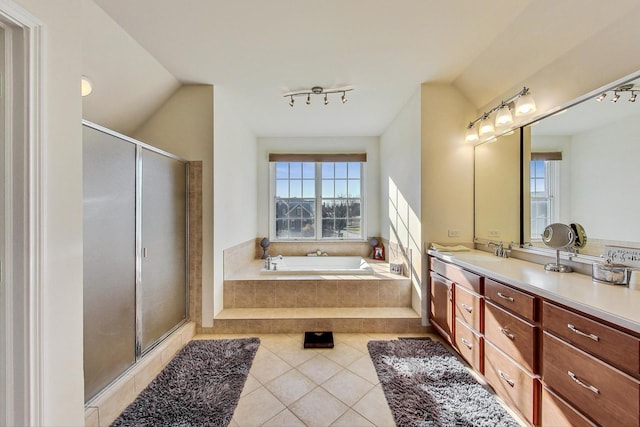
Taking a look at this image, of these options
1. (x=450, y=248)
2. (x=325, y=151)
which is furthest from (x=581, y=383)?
(x=325, y=151)

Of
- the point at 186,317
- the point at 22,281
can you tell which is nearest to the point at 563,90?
the point at 22,281

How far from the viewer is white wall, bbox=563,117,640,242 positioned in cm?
137

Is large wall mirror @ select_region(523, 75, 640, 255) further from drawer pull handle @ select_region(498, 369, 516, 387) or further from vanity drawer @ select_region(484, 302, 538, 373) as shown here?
drawer pull handle @ select_region(498, 369, 516, 387)

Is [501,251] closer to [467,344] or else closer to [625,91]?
[467,344]

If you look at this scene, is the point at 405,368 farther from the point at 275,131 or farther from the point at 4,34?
the point at 275,131

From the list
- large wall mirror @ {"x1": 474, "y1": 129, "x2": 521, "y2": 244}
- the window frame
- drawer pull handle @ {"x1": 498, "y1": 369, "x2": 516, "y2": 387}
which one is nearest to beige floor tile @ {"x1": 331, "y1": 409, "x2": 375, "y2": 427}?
drawer pull handle @ {"x1": 498, "y1": 369, "x2": 516, "y2": 387}

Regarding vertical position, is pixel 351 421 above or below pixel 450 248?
below

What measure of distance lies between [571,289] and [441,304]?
1.13m

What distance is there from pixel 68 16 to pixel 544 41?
9.08 feet

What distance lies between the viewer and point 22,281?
91 cm

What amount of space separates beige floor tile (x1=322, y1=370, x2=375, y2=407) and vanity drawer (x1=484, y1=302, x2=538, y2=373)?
924 mm

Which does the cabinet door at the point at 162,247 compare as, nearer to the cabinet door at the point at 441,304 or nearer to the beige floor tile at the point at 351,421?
the beige floor tile at the point at 351,421

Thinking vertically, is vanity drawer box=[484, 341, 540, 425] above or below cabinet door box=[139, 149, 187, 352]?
below

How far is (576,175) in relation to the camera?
65.7 inches
